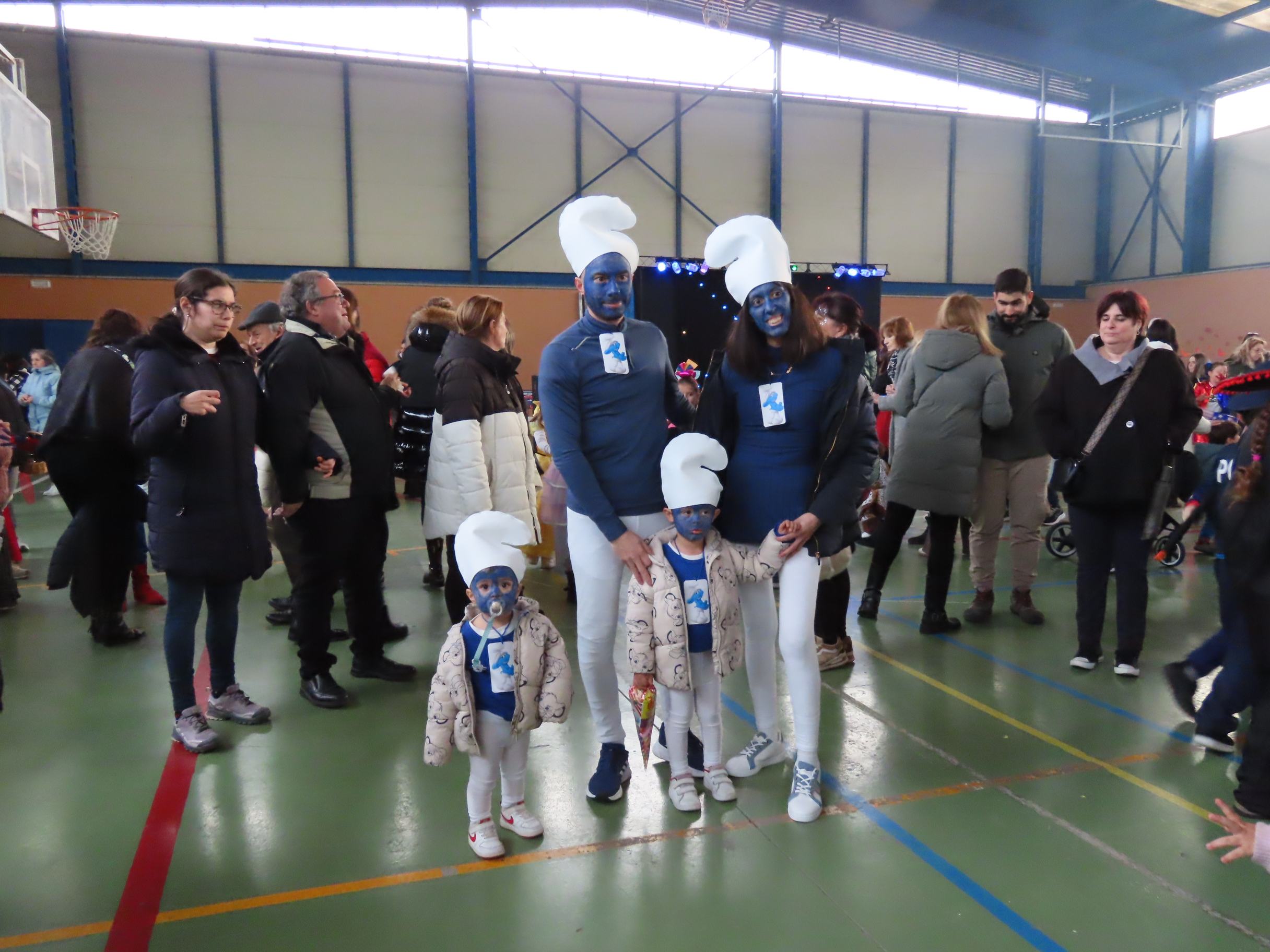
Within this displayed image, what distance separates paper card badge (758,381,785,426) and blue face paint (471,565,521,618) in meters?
0.82

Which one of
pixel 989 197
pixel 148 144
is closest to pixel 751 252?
pixel 148 144

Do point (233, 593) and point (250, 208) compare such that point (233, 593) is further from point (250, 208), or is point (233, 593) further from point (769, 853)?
point (250, 208)

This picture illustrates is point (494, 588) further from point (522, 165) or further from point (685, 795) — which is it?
point (522, 165)

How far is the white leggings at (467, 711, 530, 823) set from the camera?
6.92 feet

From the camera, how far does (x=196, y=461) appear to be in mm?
2707

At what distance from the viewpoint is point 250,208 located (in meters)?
12.4

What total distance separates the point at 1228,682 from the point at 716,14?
43.4 feet

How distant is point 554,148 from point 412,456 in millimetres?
11163

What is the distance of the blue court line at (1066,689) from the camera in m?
2.93

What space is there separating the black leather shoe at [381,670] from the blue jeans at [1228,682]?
284 cm

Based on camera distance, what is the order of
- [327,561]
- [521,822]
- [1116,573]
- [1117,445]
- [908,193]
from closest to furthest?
[521,822] → [327,561] → [1117,445] → [1116,573] → [908,193]

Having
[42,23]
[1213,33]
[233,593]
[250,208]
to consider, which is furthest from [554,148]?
[233,593]

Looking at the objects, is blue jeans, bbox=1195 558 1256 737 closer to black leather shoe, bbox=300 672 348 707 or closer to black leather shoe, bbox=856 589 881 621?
black leather shoe, bbox=856 589 881 621

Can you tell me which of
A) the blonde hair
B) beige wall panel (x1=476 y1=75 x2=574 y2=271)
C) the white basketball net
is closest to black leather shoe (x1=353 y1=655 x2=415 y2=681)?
the blonde hair
